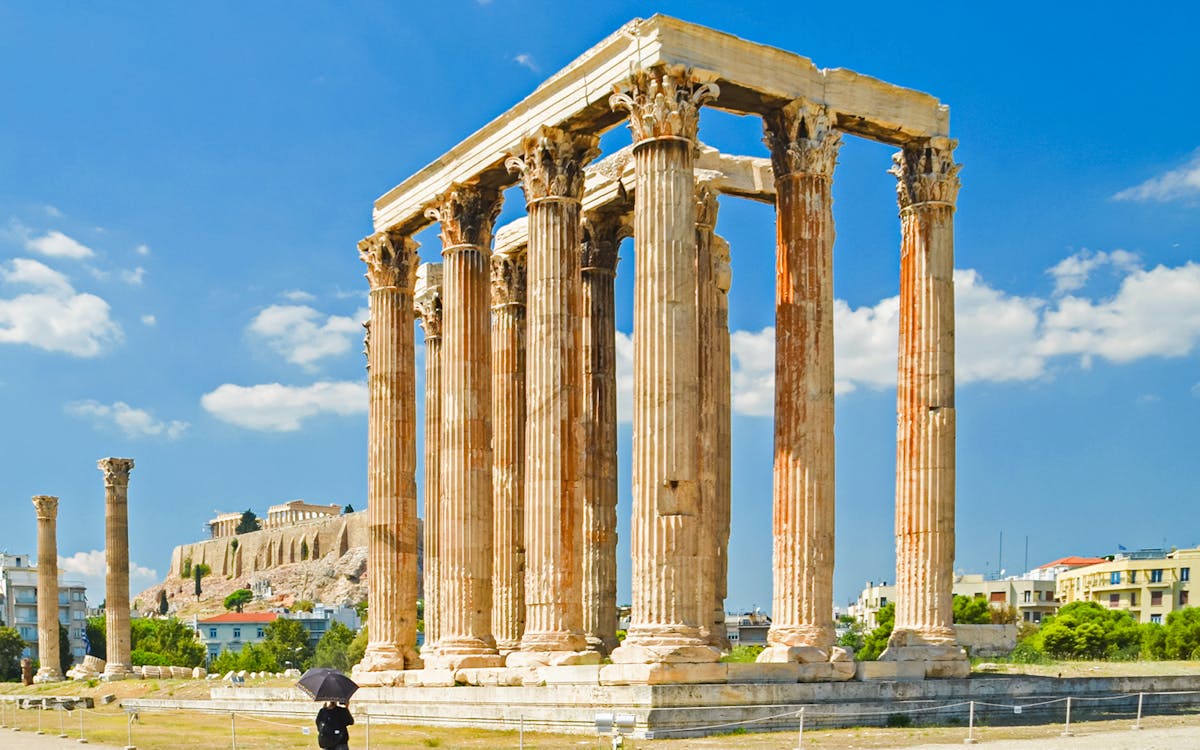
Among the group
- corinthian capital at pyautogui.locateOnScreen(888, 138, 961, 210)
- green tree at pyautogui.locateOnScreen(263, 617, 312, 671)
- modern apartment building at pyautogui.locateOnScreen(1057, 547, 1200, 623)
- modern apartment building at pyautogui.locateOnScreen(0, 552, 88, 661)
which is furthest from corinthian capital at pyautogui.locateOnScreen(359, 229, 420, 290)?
modern apartment building at pyautogui.locateOnScreen(0, 552, 88, 661)

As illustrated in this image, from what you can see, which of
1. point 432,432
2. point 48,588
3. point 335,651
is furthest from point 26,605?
point 432,432

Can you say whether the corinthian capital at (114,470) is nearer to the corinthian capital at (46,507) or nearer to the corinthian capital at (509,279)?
the corinthian capital at (46,507)

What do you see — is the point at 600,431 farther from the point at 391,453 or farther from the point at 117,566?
the point at 117,566

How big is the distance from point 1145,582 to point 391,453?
331 ft

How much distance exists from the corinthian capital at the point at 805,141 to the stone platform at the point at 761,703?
11.9m

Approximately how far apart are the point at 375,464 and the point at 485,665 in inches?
360

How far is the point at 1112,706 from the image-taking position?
34188 mm

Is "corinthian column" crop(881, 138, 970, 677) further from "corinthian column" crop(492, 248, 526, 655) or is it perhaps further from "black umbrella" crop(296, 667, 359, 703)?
"black umbrella" crop(296, 667, 359, 703)

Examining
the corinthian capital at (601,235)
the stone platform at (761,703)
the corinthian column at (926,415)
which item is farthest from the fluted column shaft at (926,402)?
the corinthian capital at (601,235)

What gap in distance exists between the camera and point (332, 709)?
22.1m

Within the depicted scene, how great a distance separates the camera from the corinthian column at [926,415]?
36.3m

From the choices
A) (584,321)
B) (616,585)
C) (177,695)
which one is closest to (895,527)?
(616,585)

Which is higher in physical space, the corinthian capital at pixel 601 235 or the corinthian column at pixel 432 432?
Answer: the corinthian capital at pixel 601 235

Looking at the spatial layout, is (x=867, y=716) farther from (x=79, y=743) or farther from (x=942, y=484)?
(x=79, y=743)
